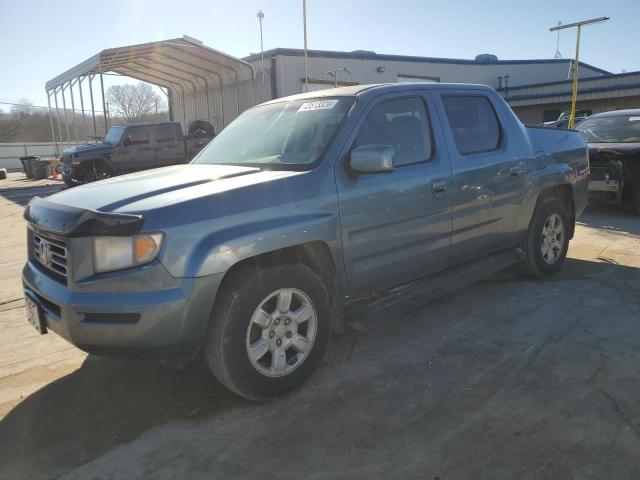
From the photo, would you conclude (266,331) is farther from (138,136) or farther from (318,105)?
(138,136)

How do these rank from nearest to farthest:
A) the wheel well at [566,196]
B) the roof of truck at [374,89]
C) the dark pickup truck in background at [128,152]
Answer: the roof of truck at [374,89], the wheel well at [566,196], the dark pickup truck in background at [128,152]

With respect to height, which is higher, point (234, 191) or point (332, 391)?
point (234, 191)

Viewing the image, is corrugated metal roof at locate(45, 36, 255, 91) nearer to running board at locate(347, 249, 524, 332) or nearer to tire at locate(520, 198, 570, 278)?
tire at locate(520, 198, 570, 278)

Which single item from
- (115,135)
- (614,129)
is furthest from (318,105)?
(115,135)

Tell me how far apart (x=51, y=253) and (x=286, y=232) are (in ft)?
4.35

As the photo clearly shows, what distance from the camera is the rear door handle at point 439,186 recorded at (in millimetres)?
3730

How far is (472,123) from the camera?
430cm

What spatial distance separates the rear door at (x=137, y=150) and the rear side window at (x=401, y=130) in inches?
537

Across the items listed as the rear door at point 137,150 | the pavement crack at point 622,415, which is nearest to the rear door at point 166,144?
the rear door at point 137,150

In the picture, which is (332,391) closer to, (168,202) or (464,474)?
(464,474)

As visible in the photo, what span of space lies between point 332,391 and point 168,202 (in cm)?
149

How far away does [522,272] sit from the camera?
5.20 meters

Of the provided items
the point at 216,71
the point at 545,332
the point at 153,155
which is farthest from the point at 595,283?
the point at 216,71

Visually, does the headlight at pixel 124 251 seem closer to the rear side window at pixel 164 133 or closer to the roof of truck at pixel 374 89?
the roof of truck at pixel 374 89
